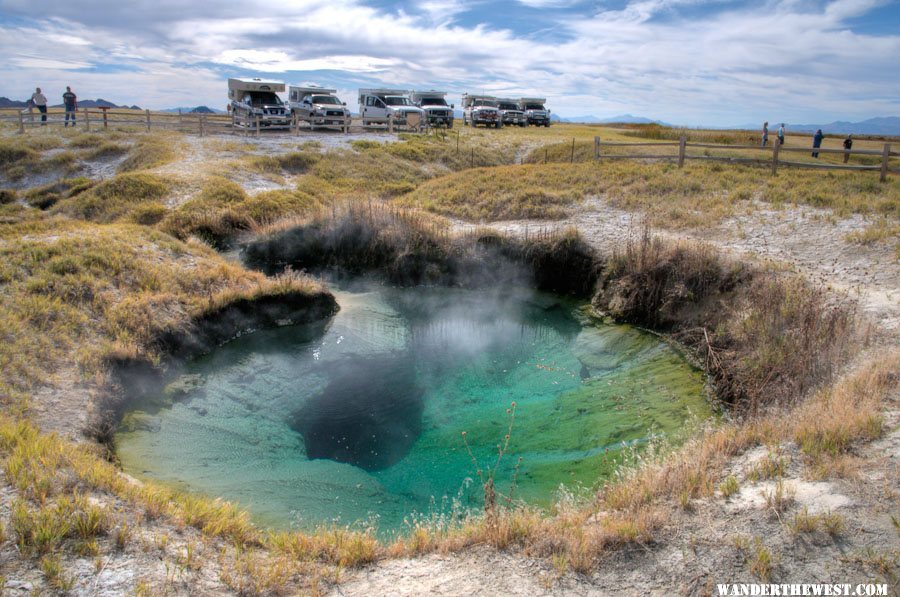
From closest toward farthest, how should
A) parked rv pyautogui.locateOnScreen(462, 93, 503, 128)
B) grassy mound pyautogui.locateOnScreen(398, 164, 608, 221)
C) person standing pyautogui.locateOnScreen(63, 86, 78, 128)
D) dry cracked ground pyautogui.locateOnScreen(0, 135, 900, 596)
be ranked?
1. dry cracked ground pyautogui.locateOnScreen(0, 135, 900, 596)
2. grassy mound pyautogui.locateOnScreen(398, 164, 608, 221)
3. person standing pyautogui.locateOnScreen(63, 86, 78, 128)
4. parked rv pyautogui.locateOnScreen(462, 93, 503, 128)

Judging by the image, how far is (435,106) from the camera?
4728 centimetres

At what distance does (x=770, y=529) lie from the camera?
553cm

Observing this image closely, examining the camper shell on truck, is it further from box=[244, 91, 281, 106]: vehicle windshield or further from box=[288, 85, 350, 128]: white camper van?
box=[288, 85, 350, 128]: white camper van

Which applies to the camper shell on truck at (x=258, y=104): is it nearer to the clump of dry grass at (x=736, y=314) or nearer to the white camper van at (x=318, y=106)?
the white camper van at (x=318, y=106)

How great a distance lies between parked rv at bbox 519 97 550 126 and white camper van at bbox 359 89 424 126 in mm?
13851

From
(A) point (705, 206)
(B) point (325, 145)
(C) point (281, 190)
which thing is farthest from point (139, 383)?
(B) point (325, 145)

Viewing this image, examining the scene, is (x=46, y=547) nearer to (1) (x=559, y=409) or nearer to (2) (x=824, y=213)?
(1) (x=559, y=409)

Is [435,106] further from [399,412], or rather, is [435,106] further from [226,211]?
[399,412]

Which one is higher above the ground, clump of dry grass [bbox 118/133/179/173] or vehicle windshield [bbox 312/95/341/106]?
vehicle windshield [bbox 312/95/341/106]

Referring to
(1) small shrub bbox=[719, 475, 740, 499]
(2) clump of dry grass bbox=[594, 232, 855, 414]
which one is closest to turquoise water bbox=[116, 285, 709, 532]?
(2) clump of dry grass bbox=[594, 232, 855, 414]

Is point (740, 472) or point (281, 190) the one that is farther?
point (281, 190)

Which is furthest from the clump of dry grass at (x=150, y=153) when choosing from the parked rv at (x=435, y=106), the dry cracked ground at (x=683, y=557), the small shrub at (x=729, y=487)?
the small shrub at (x=729, y=487)

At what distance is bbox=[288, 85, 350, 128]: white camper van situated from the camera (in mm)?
39188

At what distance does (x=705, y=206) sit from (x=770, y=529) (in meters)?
15.2
